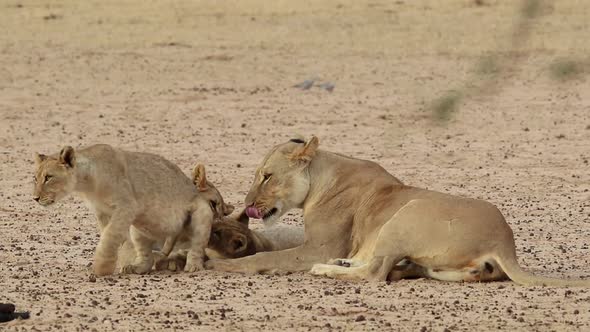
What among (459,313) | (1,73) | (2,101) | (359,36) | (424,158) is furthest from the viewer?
(359,36)

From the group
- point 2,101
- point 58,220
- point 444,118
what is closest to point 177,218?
point 58,220

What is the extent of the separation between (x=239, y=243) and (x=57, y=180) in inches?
50.8

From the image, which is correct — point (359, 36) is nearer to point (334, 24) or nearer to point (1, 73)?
point (334, 24)

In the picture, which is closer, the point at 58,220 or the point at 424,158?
the point at 58,220

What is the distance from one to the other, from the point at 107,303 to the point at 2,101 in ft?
32.1

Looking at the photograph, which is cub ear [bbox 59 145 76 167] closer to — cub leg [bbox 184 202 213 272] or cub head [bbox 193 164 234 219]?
cub leg [bbox 184 202 213 272]

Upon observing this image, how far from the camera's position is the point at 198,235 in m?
8.68

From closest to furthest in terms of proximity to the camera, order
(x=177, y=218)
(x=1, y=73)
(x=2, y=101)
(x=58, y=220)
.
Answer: (x=177, y=218) < (x=58, y=220) < (x=2, y=101) < (x=1, y=73)

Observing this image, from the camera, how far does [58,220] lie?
1133 cm

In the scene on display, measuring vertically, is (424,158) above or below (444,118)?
below

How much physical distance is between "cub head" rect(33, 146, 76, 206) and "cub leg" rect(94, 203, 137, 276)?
0.99ft

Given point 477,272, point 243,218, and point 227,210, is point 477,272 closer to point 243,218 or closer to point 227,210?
point 243,218

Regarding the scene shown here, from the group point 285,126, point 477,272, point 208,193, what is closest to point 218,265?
point 208,193

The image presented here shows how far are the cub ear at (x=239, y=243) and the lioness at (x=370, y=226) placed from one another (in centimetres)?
23
